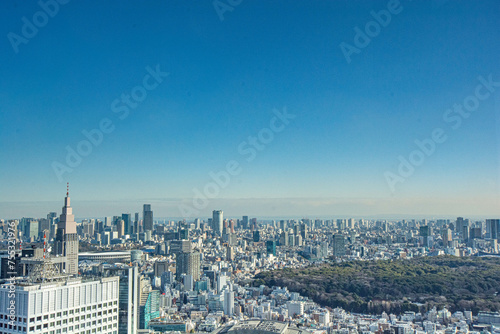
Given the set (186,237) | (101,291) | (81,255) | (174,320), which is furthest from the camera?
(186,237)

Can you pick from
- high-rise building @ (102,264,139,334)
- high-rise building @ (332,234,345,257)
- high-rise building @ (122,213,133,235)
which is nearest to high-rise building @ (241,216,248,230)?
high-rise building @ (122,213,133,235)

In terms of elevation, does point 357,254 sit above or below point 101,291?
below

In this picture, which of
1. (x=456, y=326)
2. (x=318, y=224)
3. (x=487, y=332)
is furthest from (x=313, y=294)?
(x=318, y=224)

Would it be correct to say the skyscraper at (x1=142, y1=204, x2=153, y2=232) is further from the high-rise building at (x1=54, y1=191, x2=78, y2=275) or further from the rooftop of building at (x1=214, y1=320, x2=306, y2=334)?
the rooftop of building at (x1=214, y1=320, x2=306, y2=334)

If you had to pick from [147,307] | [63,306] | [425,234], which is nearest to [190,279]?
[147,307]

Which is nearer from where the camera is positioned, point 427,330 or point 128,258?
point 427,330

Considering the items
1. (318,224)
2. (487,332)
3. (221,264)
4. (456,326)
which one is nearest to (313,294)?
(456,326)

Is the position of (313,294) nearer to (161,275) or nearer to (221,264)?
(161,275)

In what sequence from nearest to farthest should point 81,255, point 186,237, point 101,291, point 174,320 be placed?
point 101,291
point 174,320
point 81,255
point 186,237
